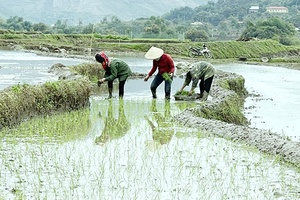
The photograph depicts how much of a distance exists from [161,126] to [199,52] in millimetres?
31628

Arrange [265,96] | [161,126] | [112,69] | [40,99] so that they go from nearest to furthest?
[161,126] < [40,99] < [112,69] < [265,96]

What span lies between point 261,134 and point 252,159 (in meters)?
1.11

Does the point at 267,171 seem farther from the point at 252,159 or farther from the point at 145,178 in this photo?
the point at 145,178

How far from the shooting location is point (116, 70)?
11.4 m

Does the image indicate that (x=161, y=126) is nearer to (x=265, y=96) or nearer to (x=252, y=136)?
(x=252, y=136)

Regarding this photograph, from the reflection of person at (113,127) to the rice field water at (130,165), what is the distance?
0.04ft

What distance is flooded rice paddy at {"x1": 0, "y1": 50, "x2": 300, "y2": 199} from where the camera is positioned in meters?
5.00

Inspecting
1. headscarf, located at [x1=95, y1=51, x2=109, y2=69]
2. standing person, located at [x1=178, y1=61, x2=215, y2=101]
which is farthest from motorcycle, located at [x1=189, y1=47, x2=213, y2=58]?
headscarf, located at [x1=95, y1=51, x2=109, y2=69]

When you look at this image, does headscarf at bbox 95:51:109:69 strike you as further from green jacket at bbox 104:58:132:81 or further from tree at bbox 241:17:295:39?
tree at bbox 241:17:295:39

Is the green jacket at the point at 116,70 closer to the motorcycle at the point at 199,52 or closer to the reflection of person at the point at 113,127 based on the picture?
the reflection of person at the point at 113,127

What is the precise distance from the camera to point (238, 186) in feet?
17.1

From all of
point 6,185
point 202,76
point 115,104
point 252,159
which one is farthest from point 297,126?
point 6,185

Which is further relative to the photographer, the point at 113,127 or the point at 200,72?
the point at 200,72

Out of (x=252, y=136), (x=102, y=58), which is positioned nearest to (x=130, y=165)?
(x=252, y=136)
